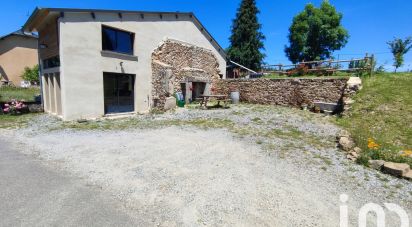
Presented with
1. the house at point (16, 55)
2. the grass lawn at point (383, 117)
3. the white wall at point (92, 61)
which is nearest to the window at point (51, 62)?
the white wall at point (92, 61)

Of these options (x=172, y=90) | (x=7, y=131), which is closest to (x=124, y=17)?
(x=172, y=90)

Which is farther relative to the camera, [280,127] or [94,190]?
Result: [280,127]

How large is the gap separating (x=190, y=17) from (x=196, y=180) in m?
15.3

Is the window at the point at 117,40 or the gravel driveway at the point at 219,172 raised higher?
the window at the point at 117,40

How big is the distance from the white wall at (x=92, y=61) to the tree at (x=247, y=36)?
15692 mm

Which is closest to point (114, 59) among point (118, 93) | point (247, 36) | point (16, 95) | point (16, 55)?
point (118, 93)

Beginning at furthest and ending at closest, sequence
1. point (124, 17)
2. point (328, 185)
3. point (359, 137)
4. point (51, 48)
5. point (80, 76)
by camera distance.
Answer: point (124, 17) < point (51, 48) < point (80, 76) < point (359, 137) < point (328, 185)

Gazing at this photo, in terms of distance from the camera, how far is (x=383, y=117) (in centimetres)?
900

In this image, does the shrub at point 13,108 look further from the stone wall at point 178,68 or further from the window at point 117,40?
the stone wall at point 178,68

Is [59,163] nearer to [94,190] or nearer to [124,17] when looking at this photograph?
[94,190]

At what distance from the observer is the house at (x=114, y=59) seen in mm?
10266

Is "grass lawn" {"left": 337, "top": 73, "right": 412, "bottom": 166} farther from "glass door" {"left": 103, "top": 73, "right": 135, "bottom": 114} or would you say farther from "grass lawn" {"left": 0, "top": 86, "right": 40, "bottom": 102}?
"grass lawn" {"left": 0, "top": 86, "right": 40, "bottom": 102}

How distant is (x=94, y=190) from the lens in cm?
392

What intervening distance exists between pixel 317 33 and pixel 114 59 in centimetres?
3044
